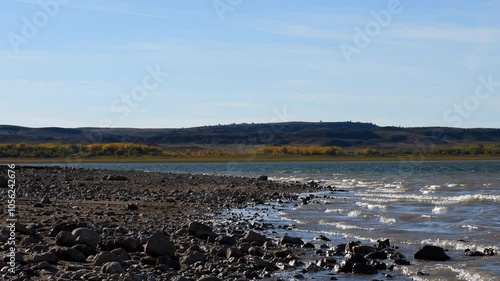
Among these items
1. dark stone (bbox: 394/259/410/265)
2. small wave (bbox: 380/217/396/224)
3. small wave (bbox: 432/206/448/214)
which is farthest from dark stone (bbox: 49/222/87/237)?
small wave (bbox: 432/206/448/214)

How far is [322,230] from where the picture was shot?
2066cm

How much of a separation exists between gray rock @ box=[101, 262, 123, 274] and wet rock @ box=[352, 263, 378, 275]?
4309mm

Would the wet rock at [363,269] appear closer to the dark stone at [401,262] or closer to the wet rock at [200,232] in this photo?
the dark stone at [401,262]

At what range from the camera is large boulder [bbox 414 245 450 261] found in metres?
15.0

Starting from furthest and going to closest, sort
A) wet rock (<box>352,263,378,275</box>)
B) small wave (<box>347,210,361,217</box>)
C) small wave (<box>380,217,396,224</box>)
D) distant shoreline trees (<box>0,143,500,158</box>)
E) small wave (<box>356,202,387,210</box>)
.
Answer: distant shoreline trees (<box>0,143,500,158</box>)
small wave (<box>356,202,387,210</box>)
small wave (<box>347,210,361,217</box>)
small wave (<box>380,217,396,224</box>)
wet rock (<box>352,263,378,275</box>)

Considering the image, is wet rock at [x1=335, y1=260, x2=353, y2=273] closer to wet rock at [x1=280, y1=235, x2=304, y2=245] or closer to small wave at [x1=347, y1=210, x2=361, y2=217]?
wet rock at [x1=280, y1=235, x2=304, y2=245]

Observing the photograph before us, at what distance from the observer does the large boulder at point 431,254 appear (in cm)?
1496

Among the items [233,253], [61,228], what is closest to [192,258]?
[233,253]

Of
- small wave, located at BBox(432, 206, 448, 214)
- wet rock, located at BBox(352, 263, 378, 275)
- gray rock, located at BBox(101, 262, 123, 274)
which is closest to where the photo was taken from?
gray rock, located at BBox(101, 262, 123, 274)

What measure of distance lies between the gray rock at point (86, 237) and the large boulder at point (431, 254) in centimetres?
646

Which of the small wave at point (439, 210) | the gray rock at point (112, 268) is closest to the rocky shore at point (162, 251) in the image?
the gray rock at point (112, 268)

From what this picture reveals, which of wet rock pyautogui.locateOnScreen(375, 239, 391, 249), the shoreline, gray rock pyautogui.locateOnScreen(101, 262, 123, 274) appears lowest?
wet rock pyautogui.locateOnScreen(375, 239, 391, 249)

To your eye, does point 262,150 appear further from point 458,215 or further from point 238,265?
point 238,265

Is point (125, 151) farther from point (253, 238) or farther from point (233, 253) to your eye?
point (233, 253)
